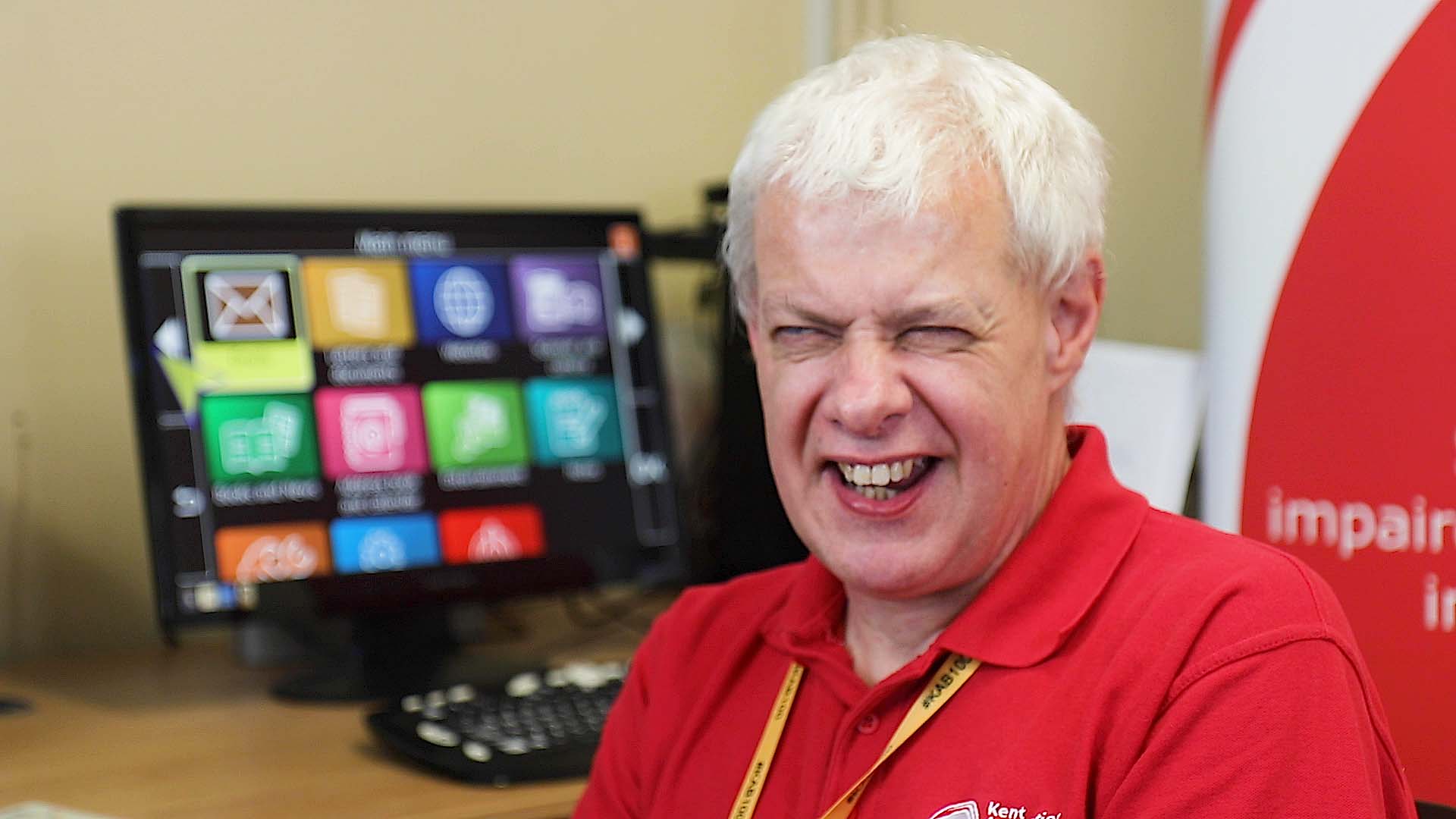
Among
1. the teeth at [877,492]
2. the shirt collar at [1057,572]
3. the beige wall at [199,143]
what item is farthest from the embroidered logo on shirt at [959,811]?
the beige wall at [199,143]

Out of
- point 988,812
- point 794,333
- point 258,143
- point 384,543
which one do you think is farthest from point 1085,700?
point 258,143

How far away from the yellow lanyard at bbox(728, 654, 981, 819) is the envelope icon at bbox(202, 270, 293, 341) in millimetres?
923

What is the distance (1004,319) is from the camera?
110 centimetres

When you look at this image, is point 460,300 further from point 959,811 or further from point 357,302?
point 959,811

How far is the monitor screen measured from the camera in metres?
1.79

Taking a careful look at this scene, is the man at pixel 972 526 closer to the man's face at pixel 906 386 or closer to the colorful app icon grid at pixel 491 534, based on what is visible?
the man's face at pixel 906 386

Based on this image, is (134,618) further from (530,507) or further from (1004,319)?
(1004,319)

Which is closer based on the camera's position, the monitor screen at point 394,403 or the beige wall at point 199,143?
the monitor screen at point 394,403

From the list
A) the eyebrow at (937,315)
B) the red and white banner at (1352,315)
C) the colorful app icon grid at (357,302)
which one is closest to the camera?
the eyebrow at (937,315)

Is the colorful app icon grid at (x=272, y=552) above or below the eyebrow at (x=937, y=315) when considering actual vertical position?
below

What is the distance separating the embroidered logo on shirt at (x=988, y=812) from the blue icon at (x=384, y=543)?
996 mm

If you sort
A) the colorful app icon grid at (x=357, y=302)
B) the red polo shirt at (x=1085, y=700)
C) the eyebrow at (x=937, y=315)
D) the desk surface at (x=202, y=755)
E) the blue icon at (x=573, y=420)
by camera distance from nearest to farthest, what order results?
the red polo shirt at (x=1085, y=700), the eyebrow at (x=937, y=315), the desk surface at (x=202, y=755), the colorful app icon grid at (x=357, y=302), the blue icon at (x=573, y=420)

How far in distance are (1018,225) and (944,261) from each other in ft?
0.19

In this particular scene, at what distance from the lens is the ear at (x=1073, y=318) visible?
1142 millimetres
